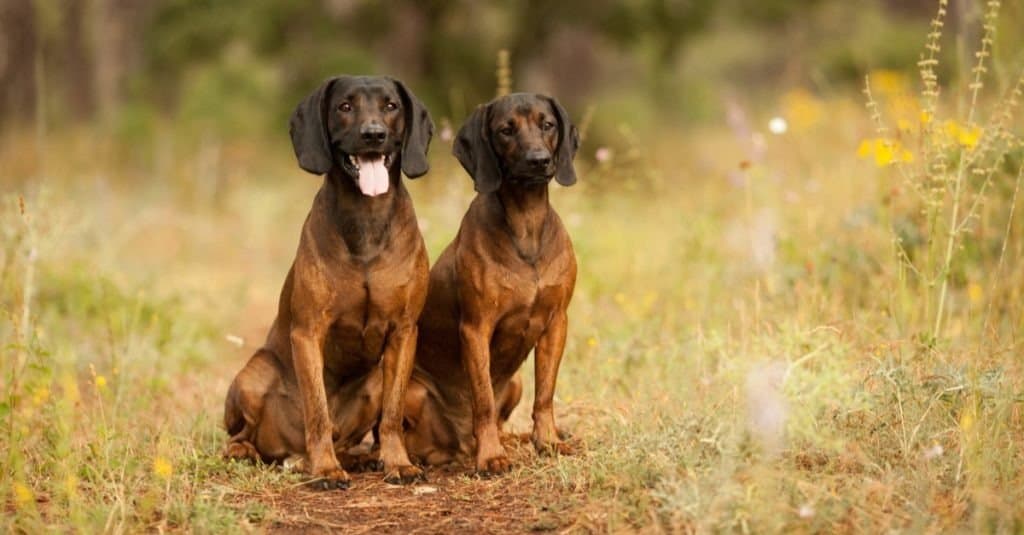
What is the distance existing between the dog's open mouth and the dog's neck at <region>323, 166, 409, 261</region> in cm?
6

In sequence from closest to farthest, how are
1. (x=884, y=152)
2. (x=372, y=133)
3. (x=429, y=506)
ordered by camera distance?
(x=429, y=506)
(x=372, y=133)
(x=884, y=152)

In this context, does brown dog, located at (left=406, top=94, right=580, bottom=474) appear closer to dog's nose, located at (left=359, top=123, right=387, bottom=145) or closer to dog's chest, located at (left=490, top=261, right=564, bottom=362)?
dog's chest, located at (left=490, top=261, right=564, bottom=362)

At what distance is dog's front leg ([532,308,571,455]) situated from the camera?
561 centimetres

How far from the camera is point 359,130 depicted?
513 cm

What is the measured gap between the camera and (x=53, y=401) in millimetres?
5672

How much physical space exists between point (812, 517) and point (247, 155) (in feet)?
39.6

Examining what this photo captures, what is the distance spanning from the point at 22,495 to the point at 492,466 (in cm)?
186

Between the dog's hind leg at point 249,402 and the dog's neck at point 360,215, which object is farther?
the dog's hind leg at point 249,402

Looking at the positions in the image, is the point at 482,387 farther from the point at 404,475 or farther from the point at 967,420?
the point at 967,420

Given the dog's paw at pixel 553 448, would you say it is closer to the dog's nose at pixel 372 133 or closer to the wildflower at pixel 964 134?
the dog's nose at pixel 372 133

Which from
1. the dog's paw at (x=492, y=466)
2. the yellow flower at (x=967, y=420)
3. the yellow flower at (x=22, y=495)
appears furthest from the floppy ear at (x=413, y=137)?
the yellow flower at (x=967, y=420)

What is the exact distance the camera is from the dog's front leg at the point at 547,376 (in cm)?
561

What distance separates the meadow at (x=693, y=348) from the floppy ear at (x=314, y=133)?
121cm

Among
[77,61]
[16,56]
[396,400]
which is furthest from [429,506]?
[77,61]
